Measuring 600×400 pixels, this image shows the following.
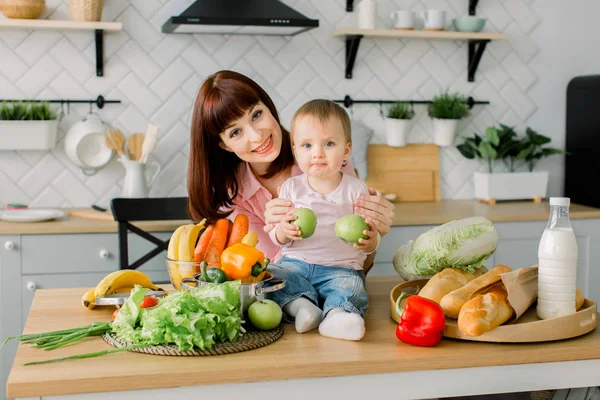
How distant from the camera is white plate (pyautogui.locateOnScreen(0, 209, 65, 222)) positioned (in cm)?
317

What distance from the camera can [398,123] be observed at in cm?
386

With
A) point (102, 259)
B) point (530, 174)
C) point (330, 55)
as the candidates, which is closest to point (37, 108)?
point (102, 259)

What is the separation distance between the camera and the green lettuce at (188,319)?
142 cm

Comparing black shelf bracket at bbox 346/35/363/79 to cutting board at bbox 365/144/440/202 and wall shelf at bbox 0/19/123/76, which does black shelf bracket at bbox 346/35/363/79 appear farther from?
wall shelf at bbox 0/19/123/76

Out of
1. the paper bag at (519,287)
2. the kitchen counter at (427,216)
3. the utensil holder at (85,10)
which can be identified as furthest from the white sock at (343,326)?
the utensil holder at (85,10)

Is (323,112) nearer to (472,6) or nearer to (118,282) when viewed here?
(118,282)

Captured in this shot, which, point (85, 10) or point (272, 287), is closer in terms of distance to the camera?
point (272, 287)

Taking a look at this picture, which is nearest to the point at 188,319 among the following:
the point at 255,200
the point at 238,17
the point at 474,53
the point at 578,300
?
the point at 578,300

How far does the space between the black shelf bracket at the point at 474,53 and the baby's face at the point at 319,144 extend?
2.39m

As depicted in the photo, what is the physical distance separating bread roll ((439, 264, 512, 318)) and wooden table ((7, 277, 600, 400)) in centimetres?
7

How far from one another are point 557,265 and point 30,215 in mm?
2425

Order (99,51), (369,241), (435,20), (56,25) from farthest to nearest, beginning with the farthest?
(435,20), (99,51), (56,25), (369,241)

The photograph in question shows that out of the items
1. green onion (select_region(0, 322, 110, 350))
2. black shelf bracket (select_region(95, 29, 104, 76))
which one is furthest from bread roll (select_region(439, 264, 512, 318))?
black shelf bracket (select_region(95, 29, 104, 76))

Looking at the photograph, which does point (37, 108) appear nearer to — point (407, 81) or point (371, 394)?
point (407, 81)
